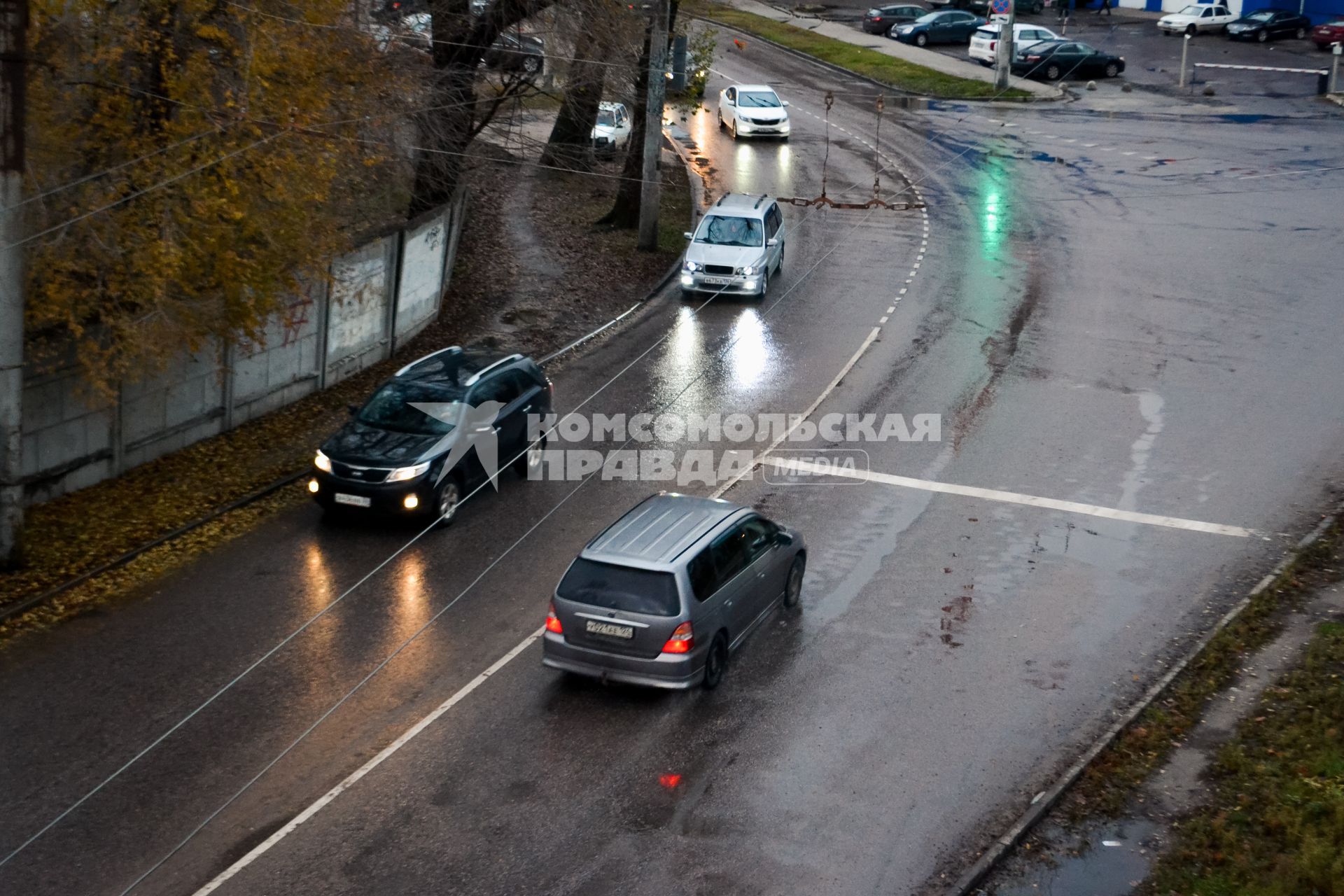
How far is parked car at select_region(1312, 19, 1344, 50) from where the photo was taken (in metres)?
55.8

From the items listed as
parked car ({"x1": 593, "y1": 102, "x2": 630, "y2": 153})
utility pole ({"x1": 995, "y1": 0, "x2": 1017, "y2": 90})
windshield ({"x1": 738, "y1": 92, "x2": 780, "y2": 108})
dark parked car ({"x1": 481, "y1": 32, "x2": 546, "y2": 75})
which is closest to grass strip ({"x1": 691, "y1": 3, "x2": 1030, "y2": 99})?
utility pole ({"x1": 995, "y1": 0, "x2": 1017, "y2": 90})

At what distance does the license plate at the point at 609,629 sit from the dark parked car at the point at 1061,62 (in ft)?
152

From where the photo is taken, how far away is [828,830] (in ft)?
34.4

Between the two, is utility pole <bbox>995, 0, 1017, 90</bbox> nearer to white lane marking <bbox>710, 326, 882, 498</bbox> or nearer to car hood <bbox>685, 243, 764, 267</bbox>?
car hood <bbox>685, 243, 764, 267</bbox>

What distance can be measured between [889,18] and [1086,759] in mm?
56060

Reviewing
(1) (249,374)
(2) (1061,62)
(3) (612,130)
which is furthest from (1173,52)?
(1) (249,374)

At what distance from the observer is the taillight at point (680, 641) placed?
39.2ft

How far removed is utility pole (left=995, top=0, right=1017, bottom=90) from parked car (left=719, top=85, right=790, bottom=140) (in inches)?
436

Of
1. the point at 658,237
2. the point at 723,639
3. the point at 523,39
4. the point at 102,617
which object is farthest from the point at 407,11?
the point at 723,639

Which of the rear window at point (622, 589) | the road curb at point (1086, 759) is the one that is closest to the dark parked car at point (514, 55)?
the rear window at point (622, 589)

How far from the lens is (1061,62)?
52562mm

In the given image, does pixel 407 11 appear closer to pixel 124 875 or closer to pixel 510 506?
pixel 510 506

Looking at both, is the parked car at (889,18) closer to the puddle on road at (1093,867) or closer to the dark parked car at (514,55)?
the dark parked car at (514,55)

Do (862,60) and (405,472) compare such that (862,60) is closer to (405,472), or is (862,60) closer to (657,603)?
(405,472)
